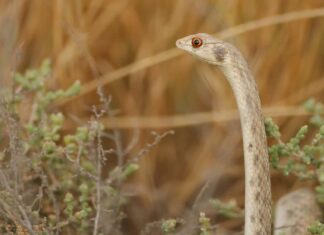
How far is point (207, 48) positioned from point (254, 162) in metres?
0.37

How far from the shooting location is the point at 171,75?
12.9 ft

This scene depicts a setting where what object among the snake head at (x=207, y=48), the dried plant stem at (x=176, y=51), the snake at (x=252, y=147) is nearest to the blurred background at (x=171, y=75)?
the dried plant stem at (x=176, y=51)

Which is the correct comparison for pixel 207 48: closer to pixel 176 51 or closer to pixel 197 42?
pixel 197 42

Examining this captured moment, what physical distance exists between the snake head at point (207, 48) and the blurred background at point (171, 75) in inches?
42.5

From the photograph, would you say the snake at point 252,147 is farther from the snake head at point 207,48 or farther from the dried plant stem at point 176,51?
the dried plant stem at point 176,51

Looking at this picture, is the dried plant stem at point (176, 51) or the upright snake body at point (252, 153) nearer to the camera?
the upright snake body at point (252, 153)

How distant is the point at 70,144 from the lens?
104 inches

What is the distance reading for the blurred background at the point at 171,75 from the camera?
12.3ft

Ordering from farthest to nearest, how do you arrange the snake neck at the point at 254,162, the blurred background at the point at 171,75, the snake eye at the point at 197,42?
the blurred background at the point at 171,75 → the snake eye at the point at 197,42 → the snake neck at the point at 254,162

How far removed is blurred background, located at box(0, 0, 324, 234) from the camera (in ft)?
12.3

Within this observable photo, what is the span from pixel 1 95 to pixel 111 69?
144 cm

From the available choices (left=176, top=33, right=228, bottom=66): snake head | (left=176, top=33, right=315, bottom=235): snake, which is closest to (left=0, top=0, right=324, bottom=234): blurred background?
(left=176, top=33, right=228, bottom=66): snake head

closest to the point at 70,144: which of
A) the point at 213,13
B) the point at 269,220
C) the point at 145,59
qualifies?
the point at 269,220

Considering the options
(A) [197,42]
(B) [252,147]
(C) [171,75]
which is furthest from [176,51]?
(B) [252,147]
